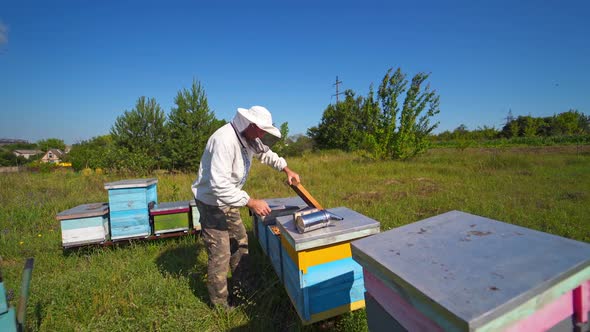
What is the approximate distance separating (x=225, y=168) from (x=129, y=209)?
79.6 inches

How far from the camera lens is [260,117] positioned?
2.27 meters

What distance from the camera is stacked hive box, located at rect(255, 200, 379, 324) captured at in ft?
5.77

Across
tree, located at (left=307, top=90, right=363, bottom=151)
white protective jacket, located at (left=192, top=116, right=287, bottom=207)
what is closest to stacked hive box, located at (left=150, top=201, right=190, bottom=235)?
white protective jacket, located at (left=192, top=116, right=287, bottom=207)

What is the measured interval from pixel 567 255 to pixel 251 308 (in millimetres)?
2290

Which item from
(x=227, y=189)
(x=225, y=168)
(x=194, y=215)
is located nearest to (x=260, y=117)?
(x=225, y=168)

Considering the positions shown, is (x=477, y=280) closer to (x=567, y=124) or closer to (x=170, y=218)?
(x=170, y=218)

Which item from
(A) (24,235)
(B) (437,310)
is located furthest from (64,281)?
(B) (437,310)

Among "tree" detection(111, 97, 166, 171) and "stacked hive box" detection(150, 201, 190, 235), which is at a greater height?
"tree" detection(111, 97, 166, 171)

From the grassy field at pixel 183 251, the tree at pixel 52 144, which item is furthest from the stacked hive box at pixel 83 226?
the tree at pixel 52 144

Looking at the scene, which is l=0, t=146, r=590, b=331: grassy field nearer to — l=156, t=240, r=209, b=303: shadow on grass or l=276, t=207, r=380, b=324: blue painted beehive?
l=156, t=240, r=209, b=303: shadow on grass

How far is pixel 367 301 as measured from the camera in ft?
4.17

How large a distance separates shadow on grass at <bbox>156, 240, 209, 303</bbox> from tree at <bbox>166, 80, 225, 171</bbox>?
10168 millimetres

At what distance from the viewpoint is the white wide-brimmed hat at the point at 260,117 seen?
2.23 meters

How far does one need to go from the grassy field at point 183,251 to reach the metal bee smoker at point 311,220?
2.92 feet
